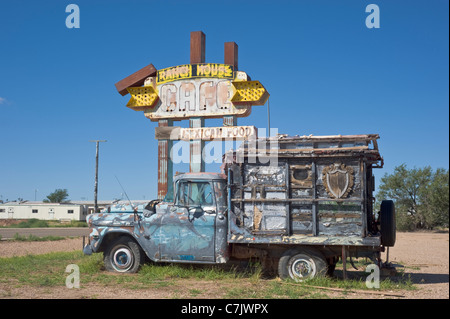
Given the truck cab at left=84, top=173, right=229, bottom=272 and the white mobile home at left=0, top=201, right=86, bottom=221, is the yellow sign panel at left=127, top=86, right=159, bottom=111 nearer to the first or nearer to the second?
the truck cab at left=84, top=173, right=229, bottom=272

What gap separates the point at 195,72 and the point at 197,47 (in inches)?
39.5

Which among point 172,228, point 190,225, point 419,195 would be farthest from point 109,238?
point 419,195

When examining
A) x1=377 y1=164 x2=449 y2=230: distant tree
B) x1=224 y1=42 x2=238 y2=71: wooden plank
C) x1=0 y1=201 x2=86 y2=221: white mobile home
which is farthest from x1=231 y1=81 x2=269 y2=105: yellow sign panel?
x1=0 y1=201 x2=86 y2=221: white mobile home

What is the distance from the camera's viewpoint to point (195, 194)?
30.5 feet

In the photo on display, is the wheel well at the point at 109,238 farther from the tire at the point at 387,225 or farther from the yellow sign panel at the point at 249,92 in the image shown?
the yellow sign panel at the point at 249,92

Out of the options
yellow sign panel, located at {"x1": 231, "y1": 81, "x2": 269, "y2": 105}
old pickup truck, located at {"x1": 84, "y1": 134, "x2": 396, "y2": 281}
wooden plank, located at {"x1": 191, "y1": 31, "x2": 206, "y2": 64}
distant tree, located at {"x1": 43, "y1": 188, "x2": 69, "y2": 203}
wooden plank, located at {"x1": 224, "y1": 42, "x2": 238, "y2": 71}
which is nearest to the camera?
old pickup truck, located at {"x1": 84, "y1": 134, "x2": 396, "y2": 281}

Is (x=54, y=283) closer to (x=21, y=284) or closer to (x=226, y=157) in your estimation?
(x=21, y=284)

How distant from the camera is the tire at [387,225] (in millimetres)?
8602

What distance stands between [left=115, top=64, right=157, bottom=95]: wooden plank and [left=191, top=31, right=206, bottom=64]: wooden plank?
166cm

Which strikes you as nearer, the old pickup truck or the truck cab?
the old pickup truck

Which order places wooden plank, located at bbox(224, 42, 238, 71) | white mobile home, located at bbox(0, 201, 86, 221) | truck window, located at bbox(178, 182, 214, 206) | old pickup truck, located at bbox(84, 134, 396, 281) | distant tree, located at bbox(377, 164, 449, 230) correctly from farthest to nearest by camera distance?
white mobile home, located at bbox(0, 201, 86, 221) → distant tree, located at bbox(377, 164, 449, 230) → wooden plank, located at bbox(224, 42, 238, 71) → truck window, located at bbox(178, 182, 214, 206) → old pickup truck, located at bbox(84, 134, 396, 281)

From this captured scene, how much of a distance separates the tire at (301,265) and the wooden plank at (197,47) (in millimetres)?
9252

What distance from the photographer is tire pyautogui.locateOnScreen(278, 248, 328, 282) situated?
8500 mm
